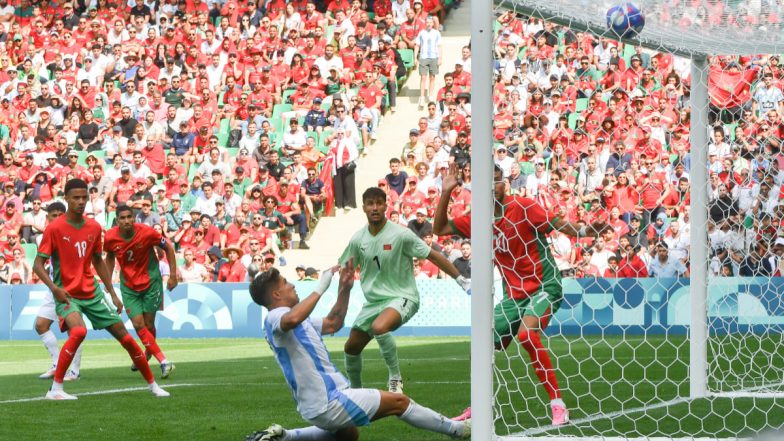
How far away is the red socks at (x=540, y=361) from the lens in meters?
8.62

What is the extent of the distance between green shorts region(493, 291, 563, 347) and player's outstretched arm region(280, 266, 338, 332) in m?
2.32

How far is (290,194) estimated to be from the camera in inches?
872

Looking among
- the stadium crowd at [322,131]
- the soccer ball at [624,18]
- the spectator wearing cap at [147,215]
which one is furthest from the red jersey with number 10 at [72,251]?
the spectator wearing cap at [147,215]

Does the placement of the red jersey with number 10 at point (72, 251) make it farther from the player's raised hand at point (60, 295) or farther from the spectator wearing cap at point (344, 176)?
the spectator wearing cap at point (344, 176)

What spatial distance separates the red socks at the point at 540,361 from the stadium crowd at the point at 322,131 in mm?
4001

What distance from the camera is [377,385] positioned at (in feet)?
38.5

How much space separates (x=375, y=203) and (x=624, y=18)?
2.66 meters

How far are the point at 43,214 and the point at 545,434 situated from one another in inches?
661

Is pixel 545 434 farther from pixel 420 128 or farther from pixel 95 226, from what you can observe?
pixel 420 128

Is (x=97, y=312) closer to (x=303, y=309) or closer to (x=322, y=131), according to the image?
(x=303, y=309)

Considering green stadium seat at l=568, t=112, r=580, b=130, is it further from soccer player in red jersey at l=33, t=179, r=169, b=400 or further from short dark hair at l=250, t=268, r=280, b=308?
short dark hair at l=250, t=268, r=280, b=308

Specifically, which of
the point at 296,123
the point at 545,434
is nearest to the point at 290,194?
the point at 296,123

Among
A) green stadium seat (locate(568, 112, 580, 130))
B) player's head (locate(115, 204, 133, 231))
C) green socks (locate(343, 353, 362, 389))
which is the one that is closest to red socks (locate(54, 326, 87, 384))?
player's head (locate(115, 204, 133, 231))

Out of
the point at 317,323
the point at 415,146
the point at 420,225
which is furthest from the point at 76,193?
the point at 415,146
